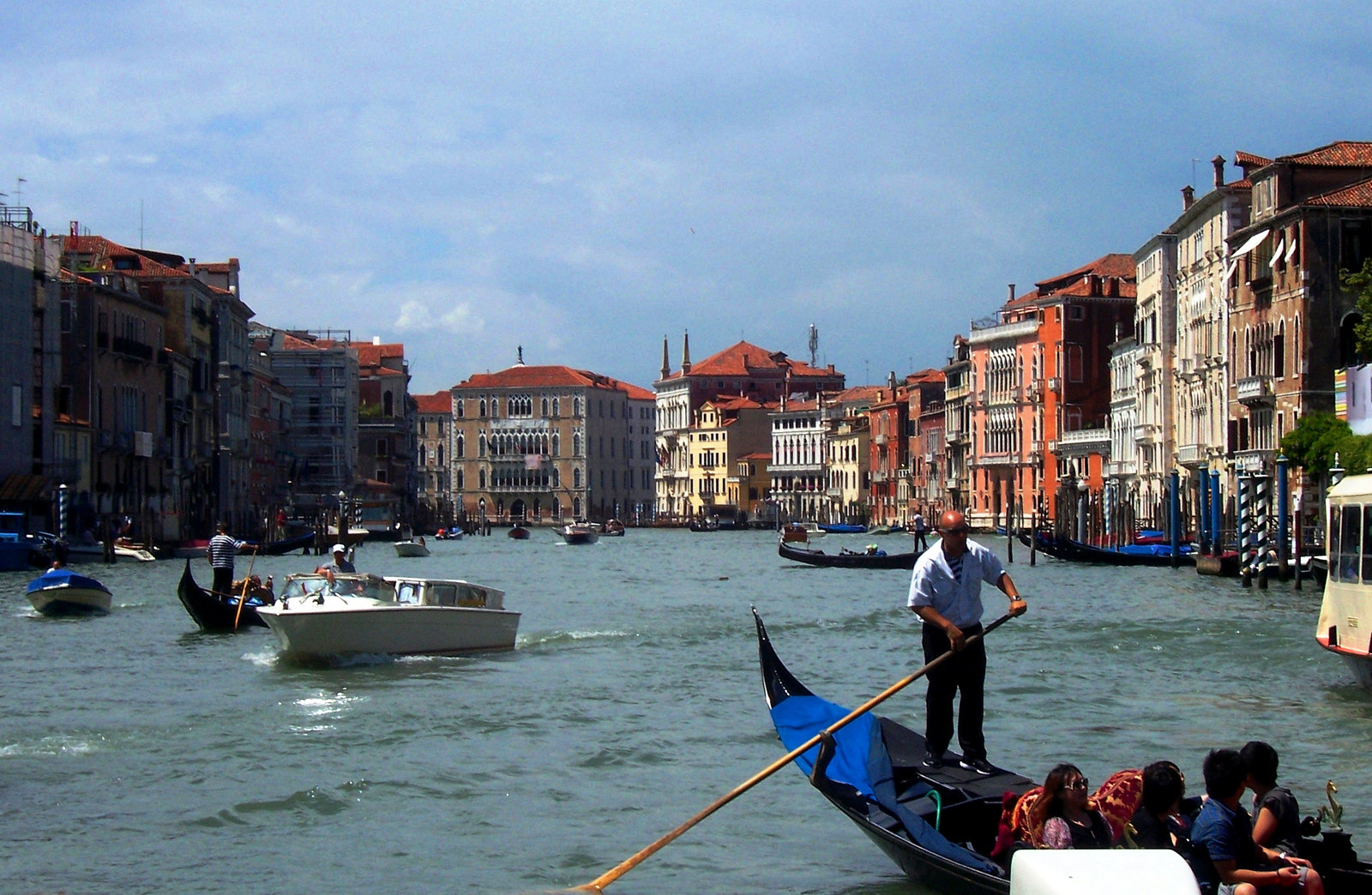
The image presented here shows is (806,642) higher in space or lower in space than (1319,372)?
lower

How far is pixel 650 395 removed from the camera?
10350 cm

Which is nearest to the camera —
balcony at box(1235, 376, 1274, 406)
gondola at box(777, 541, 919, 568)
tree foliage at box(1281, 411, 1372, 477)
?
tree foliage at box(1281, 411, 1372, 477)

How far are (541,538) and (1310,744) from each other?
62.6 metres

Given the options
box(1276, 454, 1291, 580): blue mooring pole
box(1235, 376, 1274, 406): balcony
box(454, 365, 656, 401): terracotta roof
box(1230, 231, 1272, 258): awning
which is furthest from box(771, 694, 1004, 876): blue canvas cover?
box(454, 365, 656, 401): terracotta roof

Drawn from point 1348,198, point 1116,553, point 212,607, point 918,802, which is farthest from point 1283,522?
point 918,802

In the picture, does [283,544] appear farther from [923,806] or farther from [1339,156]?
[923,806]

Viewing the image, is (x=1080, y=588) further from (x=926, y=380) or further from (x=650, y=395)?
(x=650, y=395)

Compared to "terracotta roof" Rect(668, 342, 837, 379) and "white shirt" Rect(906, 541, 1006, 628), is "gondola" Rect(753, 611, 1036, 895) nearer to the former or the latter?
"white shirt" Rect(906, 541, 1006, 628)

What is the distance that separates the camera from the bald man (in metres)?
6.87

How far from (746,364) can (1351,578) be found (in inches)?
3446

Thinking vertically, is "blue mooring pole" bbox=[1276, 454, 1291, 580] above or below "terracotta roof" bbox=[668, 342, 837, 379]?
below

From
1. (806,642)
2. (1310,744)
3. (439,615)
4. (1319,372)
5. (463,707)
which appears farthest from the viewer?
(1319,372)

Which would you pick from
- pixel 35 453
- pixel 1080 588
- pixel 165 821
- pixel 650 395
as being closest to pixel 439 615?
pixel 165 821

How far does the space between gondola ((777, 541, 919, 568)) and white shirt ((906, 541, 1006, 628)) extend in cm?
2588
